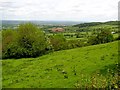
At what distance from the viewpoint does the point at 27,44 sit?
50281 millimetres

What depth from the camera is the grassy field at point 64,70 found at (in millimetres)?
24391

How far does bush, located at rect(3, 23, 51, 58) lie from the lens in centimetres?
4916

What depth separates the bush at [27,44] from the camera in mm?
49156

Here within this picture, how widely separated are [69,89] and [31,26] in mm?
34153

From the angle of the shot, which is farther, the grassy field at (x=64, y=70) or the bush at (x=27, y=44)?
the bush at (x=27, y=44)

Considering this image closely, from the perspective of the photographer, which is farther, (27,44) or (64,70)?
(27,44)

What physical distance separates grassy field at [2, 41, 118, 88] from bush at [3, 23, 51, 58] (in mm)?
10808

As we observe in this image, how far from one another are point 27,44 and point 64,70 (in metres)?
22.6

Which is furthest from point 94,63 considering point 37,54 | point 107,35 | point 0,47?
point 107,35

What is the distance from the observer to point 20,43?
166 ft

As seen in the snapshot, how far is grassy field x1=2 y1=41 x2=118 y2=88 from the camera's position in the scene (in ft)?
80.0

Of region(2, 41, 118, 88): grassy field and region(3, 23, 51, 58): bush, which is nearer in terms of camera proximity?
region(2, 41, 118, 88): grassy field

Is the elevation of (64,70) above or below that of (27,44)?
below

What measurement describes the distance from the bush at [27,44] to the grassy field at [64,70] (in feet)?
35.5
